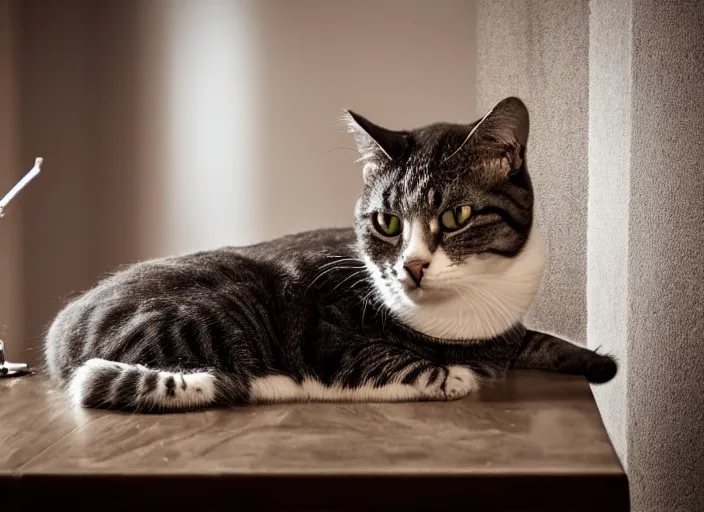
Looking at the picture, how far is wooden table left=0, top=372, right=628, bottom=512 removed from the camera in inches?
30.8

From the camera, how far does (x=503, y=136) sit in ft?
3.94

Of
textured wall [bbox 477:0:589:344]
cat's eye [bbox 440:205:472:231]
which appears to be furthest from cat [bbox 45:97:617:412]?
textured wall [bbox 477:0:589:344]

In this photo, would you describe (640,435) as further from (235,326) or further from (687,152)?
(235,326)

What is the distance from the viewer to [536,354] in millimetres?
1319

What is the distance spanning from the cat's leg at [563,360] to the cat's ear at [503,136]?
31 cm

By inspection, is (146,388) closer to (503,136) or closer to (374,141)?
(374,141)

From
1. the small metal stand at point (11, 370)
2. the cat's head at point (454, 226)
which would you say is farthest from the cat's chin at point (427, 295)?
the small metal stand at point (11, 370)

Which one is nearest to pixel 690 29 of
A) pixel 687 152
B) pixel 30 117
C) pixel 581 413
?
pixel 687 152

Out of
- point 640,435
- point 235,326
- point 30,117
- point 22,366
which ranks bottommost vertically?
point 640,435

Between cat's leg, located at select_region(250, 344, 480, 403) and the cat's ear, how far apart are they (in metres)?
0.33

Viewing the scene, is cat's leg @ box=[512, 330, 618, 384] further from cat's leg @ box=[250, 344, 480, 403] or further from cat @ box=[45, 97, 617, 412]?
cat's leg @ box=[250, 344, 480, 403]

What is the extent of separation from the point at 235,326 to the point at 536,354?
0.51m

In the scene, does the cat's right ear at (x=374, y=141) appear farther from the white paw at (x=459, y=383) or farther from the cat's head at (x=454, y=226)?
the white paw at (x=459, y=383)

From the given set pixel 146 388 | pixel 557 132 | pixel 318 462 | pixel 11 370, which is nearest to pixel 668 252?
pixel 557 132
